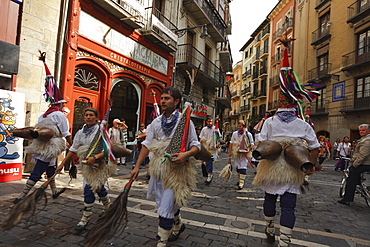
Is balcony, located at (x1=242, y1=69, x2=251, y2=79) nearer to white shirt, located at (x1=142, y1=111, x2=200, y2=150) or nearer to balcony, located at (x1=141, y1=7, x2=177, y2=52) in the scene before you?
balcony, located at (x1=141, y1=7, x2=177, y2=52)

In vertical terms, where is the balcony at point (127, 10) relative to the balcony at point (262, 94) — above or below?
below

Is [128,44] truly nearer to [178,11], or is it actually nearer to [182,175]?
[178,11]

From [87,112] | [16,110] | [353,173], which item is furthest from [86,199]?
[353,173]

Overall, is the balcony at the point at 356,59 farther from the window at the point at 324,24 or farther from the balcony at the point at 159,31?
the balcony at the point at 159,31

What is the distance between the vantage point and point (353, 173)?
565 cm

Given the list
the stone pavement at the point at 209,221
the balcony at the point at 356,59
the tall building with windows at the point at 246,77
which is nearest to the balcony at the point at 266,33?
the tall building with windows at the point at 246,77

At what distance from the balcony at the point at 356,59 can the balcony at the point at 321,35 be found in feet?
9.92

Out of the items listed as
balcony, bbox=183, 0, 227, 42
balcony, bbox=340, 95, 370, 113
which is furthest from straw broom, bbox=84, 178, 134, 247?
balcony, bbox=340, 95, 370, 113

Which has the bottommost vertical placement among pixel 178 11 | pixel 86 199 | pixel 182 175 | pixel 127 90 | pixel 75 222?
pixel 75 222

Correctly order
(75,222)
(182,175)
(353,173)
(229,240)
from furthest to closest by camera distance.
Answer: (353,173) → (75,222) → (229,240) → (182,175)

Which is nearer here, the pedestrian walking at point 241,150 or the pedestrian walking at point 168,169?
the pedestrian walking at point 168,169

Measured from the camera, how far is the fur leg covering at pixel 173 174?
2.67m

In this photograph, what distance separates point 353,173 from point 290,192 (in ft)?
12.8

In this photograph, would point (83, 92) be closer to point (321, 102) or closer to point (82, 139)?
point (82, 139)
